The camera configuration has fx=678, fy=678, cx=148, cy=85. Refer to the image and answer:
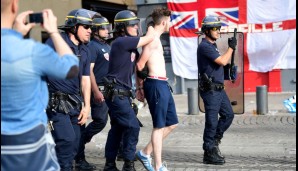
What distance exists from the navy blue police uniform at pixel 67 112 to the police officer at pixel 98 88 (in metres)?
1.32

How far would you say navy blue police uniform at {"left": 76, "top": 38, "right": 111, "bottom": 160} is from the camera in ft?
28.2

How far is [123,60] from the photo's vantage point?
25.2 ft

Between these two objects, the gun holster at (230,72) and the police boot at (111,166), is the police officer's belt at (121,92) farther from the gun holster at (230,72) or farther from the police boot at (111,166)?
the gun holster at (230,72)

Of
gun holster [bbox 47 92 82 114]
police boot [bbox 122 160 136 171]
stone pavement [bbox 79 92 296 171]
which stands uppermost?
gun holster [bbox 47 92 82 114]

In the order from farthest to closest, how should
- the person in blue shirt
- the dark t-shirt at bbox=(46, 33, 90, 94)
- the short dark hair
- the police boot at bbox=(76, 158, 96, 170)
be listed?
1. the police boot at bbox=(76, 158, 96, 170)
2. the short dark hair
3. the dark t-shirt at bbox=(46, 33, 90, 94)
4. the person in blue shirt

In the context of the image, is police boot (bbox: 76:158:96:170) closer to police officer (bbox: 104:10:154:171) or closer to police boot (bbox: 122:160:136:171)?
police officer (bbox: 104:10:154:171)

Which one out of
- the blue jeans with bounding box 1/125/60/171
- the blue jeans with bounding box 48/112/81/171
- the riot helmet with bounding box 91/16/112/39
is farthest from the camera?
the riot helmet with bounding box 91/16/112/39

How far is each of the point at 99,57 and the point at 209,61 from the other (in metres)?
1.52

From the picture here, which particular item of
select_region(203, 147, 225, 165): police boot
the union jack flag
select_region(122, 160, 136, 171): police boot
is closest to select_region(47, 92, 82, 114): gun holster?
select_region(122, 160, 136, 171): police boot

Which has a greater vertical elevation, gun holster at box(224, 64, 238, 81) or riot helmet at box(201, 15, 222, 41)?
riot helmet at box(201, 15, 222, 41)

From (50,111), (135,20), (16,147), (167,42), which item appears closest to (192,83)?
(167,42)

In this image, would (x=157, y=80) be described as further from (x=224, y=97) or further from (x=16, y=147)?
(x=16, y=147)

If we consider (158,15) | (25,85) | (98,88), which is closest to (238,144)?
(98,88)

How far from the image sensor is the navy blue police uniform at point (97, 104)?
28.2ft
